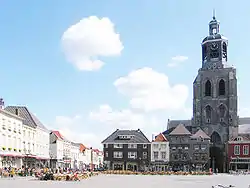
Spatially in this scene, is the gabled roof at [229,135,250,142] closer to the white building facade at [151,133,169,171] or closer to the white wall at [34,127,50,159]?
the white building facade at [151,133,169,171]

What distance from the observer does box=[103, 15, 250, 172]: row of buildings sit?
106312 mm

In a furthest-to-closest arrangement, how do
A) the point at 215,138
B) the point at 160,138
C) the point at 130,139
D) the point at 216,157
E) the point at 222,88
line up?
the point at 222,88 < the point at 215,138 < the point at 216,157 < the point at 160,138 < the point at 130,139

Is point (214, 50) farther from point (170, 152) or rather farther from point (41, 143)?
point (41, 143)

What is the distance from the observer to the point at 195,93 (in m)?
116

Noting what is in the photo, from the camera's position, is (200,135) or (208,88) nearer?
(200,135)

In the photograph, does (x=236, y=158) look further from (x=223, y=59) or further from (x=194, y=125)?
(x=223, y=59)

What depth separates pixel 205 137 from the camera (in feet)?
350

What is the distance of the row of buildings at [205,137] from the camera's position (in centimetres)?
10631

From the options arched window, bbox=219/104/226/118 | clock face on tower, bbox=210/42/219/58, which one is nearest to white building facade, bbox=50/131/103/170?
arched window, bbox=219/104/226/118

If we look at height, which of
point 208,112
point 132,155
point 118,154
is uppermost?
point 208,112

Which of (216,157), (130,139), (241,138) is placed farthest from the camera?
(216,157)

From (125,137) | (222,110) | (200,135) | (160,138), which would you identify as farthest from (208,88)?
(125,137)

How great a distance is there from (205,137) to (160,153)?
37.5ft

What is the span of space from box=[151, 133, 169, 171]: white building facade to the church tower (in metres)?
9.99
